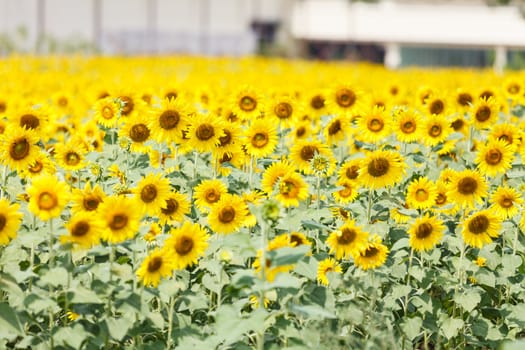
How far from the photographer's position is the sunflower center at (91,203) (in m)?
3.02

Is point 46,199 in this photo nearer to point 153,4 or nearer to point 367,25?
point 153,4

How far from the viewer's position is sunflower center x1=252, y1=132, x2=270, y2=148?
387cm

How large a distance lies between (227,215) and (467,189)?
1.02 m

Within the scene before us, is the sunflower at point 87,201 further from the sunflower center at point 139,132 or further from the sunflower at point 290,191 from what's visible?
the sunflower center at point 139,132

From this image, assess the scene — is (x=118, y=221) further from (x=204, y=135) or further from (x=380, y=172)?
(x=380, y=172)

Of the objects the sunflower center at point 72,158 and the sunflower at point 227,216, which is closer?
the sunflower at point 227,216

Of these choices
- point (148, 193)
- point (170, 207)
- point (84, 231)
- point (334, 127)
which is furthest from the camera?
point (334, 127)

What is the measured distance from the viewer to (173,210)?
3320mm

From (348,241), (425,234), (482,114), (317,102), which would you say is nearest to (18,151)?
(348,241)

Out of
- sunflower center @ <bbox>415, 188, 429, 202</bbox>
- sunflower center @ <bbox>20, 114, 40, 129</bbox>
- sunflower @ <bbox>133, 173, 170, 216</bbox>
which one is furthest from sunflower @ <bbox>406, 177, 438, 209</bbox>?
sunflower center @ <bbox>20, 114, 40, 129</bbox>

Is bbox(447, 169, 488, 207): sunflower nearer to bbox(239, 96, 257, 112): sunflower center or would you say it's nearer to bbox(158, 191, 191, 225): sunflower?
bbox(158, 191, 191, 225): sunflower

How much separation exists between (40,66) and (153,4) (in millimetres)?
14164

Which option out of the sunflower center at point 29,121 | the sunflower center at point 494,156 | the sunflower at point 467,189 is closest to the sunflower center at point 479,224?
the sunflower at point 467,189

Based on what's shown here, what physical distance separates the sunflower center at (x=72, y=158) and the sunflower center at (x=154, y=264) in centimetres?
124
